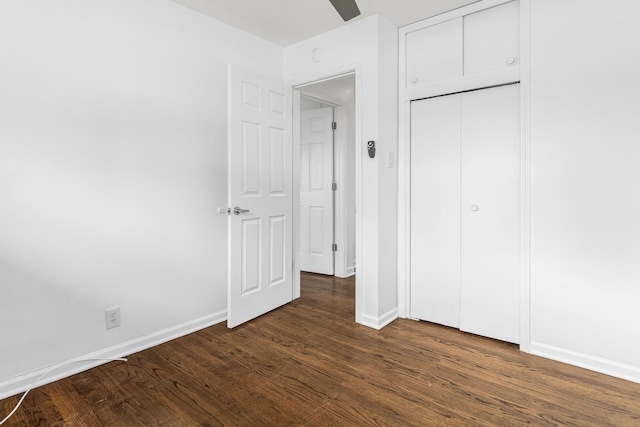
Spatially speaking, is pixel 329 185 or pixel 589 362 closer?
pixel 589 362

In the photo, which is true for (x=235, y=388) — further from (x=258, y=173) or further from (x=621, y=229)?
(x=621, y=229)

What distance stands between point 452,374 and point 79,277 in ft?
7.49

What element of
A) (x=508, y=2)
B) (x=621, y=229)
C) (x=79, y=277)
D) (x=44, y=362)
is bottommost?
(x=44, y=362)

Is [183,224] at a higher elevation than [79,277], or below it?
higher

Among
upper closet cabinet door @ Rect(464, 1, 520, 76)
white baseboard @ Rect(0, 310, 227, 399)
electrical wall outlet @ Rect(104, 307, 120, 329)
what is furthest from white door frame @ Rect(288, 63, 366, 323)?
electrical wall outlet @ Rect(104, 307, 120, 329)

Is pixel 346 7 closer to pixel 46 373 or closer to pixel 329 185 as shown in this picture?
pixel 46 373

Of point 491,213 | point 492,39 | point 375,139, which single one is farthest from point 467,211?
point 492,39

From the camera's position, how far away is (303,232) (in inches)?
178

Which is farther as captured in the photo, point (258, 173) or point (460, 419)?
point (258, 173)

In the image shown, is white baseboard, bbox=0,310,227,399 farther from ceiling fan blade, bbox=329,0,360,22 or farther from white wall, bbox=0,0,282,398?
ceiling fan blade, bbox=329,0,360,22

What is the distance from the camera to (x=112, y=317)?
220 centimetres

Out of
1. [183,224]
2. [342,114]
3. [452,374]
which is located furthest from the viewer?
[342,114]

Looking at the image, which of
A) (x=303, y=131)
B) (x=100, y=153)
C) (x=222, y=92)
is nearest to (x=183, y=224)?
(x=100, y=153)

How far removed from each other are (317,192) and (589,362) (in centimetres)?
307
